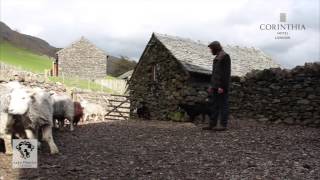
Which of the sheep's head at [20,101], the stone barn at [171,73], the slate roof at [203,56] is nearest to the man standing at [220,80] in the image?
the sheep's head at [20,101]

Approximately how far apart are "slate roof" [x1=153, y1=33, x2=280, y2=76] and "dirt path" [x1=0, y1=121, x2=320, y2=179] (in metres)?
11.0

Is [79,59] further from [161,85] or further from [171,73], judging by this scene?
[171,73]

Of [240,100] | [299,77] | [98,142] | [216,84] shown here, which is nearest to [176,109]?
[240,100]

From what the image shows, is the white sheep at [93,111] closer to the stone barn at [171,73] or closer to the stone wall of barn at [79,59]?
the stone barn at [171,73]

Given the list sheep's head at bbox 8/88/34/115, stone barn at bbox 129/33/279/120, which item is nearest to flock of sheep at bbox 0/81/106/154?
sheep's head at bbox 8/88/34/115

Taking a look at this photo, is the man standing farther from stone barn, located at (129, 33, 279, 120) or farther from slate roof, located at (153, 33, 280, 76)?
slate roof, located at (153, 33, 280, 76)

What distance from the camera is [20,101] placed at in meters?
8.41

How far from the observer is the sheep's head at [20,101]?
820 centimetres

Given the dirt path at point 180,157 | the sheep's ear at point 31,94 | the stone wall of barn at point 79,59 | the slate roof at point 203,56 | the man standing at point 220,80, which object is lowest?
the dirt path at point 180,157

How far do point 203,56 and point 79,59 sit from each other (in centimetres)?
4256

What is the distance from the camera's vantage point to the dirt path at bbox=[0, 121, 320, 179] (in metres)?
7.40

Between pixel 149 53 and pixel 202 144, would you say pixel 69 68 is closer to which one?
pixel 149 53

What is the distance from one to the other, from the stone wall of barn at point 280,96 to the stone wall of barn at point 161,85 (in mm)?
2923

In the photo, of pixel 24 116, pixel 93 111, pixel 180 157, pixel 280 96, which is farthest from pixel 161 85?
pixel 24 116
